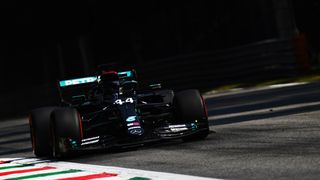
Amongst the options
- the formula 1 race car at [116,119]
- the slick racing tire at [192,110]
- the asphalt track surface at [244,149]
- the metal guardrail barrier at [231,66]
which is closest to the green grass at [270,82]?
the metal guardrail barrier at [231,66]

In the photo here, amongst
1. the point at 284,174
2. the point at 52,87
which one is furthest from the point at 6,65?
the point at 284,174

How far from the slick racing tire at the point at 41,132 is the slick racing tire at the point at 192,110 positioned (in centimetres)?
166

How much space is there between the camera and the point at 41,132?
37.1 ft

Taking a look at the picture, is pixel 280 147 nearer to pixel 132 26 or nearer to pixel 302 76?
pixel 302 76

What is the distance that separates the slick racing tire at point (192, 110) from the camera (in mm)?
10884

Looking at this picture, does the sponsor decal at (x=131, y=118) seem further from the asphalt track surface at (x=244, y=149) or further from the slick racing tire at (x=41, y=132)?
the slick racing tire at (x=41, y=132)

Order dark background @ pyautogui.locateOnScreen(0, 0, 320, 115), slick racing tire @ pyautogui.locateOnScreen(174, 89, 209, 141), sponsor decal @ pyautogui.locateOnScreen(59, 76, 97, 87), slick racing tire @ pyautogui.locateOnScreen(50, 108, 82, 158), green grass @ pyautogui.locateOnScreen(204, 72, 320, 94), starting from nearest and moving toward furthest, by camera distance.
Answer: slick racing tire @ pyautogui.locateOnScreen(50, 108, 82, 158) → slick racing tire @ pyautogui.locateOnScreen(174, 89, 209, 141) → sponsor decal @ pyautogui.locateOnScreen(59, 76, 97, 87) → green grass @ pyautogui.locateOnScreen(204, 72, 320, 94) → dark background @ pyautogui.locateOnScreen(0, 0, 320, 115)

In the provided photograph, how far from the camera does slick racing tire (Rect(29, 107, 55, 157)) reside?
11.3 meters

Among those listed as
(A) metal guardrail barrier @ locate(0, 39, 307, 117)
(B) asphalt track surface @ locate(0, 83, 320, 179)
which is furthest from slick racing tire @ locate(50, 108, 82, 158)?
(A) metal guardrail barrier @ locate(0, 39, 307, 117)

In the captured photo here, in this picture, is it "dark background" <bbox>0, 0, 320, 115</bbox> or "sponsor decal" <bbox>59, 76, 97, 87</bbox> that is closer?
"sponsor decal" <bbox>59, 76, 97, 87</bbox>

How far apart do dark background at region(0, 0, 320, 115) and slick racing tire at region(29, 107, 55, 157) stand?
19603 millimetres

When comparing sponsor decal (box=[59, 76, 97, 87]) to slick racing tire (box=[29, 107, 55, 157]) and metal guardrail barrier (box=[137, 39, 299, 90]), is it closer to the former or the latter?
slick racing tire (box=[29, 107, 55, 157])

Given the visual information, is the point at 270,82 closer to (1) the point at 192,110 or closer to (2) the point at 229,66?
(2) the point at 229,66

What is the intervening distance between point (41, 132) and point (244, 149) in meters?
3.01
